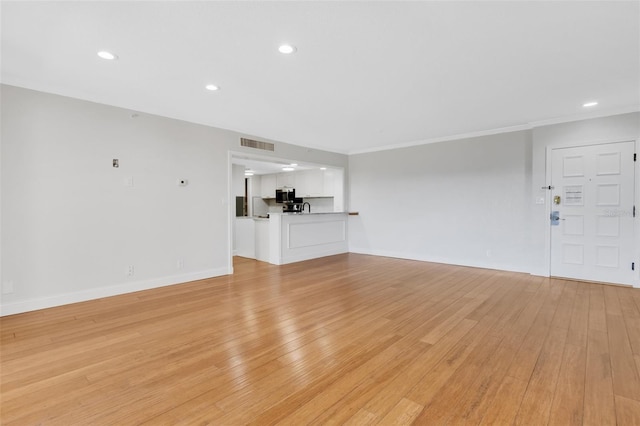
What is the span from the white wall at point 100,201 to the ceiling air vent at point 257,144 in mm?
345

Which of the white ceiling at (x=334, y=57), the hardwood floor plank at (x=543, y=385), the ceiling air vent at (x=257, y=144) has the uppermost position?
the white ceiling at (x=334, y=57)

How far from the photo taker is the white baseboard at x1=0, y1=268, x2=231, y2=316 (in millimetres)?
3301

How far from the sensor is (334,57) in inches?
110

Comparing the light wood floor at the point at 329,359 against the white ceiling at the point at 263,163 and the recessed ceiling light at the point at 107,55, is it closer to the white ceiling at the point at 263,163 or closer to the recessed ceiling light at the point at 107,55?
the recessed ceiling light at the point at 107,55

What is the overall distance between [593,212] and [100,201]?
7.22 m

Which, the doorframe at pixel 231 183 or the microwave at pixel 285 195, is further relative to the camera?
the microwave at pixel 285 195

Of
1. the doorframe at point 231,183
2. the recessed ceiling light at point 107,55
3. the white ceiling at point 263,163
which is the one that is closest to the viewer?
the recessed ceiling light at point 107,55

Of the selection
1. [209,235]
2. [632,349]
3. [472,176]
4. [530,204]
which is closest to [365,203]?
[472,176]

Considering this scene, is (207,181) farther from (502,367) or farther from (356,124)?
(502,367)

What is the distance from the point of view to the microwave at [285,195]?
29.5ft

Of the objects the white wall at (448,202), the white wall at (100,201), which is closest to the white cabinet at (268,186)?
the white wall at (448,202)

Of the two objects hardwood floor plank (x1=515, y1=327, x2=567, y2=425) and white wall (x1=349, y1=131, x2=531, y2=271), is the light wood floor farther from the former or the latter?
white wall (x1=349, y1=131, x2=531, y2=271)

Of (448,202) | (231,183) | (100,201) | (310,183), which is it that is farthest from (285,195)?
(100,201)

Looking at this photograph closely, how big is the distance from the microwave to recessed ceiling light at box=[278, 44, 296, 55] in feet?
21.0
